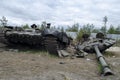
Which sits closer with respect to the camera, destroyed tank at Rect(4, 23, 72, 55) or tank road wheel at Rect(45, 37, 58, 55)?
tank road wheel at Rect(45, 37, 58, 55)

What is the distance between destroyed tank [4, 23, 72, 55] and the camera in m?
10.0

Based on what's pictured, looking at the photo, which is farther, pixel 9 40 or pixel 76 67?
pixel 9 40

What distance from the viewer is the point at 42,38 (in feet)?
33.9

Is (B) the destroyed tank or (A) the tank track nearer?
(A) the tank track

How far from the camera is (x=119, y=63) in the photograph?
7918 mm

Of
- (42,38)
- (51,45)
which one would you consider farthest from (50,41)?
(42,38)

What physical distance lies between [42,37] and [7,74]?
4.55 metres

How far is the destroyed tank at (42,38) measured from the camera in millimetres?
10023

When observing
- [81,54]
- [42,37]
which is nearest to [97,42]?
[81,54]

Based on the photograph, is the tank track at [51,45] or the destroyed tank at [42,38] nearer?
the tank track at [51,45]

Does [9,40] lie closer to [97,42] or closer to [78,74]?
[97,42]

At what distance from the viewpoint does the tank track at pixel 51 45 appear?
987 cm

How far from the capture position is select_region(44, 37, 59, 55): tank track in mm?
9867

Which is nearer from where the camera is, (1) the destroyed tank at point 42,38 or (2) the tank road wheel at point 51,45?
(2) the tank road wheel at point 51,45
